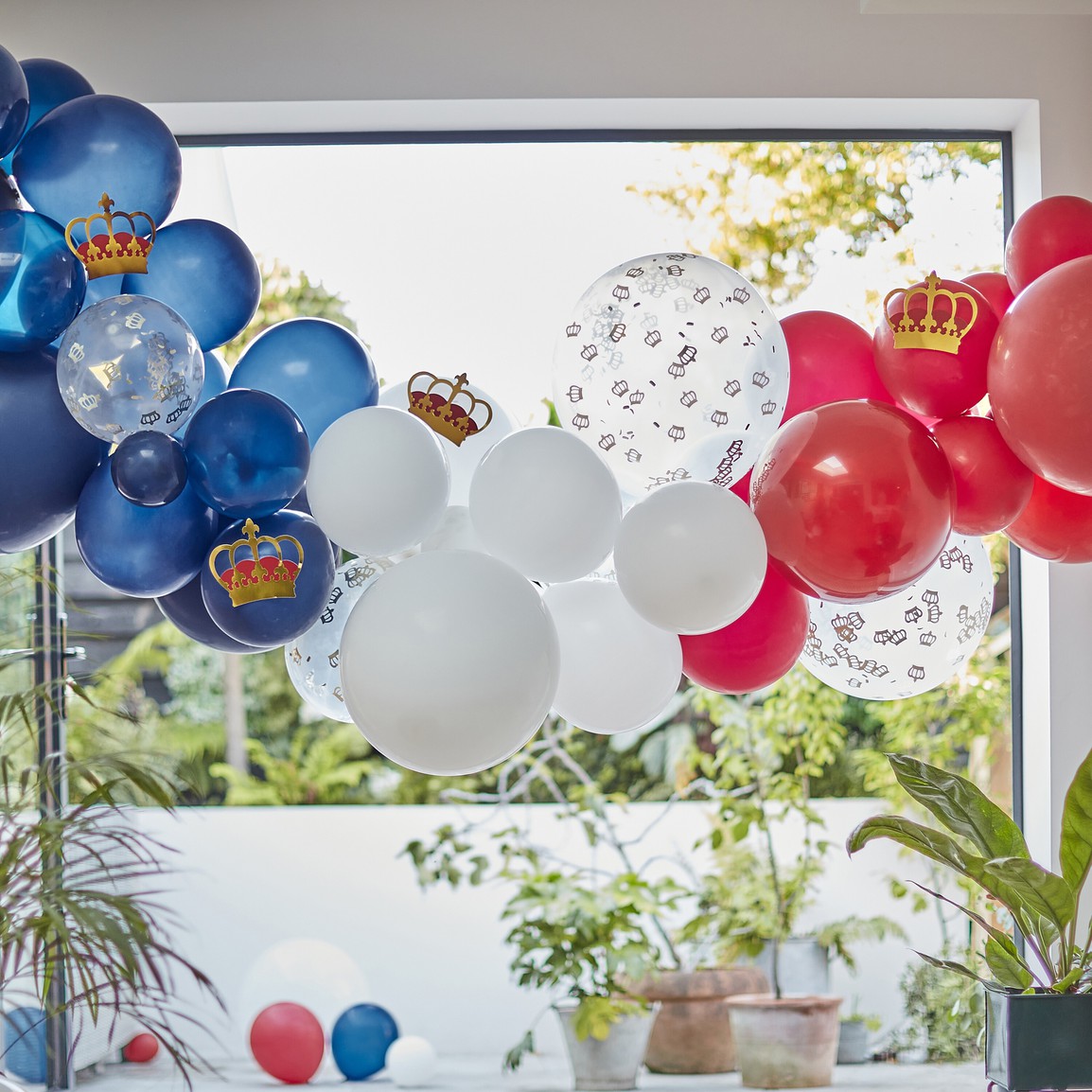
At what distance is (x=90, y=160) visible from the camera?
152cm

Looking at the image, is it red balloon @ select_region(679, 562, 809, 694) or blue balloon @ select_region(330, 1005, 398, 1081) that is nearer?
red balloon @ select_region(679, 562, 809, 694)

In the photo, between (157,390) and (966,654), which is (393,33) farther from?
(966,654)

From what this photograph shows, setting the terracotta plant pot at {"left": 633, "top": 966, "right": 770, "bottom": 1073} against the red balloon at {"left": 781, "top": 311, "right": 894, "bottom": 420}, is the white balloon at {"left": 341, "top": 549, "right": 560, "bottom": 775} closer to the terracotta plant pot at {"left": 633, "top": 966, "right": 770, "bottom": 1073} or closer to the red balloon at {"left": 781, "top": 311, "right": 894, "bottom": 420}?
the red balloon at {"left": 781, "top": 311, "right": 894, "bottom": 420}

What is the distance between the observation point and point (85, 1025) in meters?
3.37

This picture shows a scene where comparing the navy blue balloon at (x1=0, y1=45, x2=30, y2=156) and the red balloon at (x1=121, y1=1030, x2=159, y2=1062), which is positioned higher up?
the navy blue balloon at (x1=0, y1=45, x2=30, y2=156)

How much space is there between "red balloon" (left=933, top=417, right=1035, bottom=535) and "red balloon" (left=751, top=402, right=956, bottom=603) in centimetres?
8

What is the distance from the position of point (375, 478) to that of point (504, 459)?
0.53 feet

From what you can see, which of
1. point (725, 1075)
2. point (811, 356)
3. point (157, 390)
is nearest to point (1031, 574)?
point (811, 356)

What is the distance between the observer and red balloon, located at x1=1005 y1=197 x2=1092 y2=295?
159 centimetres

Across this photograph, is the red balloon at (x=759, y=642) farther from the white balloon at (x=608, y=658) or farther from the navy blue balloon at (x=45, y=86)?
the navy blue balloon at (x=45, y=86)

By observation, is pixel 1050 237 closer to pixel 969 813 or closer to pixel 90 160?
pixel 969 813

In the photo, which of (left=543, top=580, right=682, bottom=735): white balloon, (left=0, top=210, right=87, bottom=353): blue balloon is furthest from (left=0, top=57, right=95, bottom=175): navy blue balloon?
(left=543, top=580, right=682, bottom=735): white balloon

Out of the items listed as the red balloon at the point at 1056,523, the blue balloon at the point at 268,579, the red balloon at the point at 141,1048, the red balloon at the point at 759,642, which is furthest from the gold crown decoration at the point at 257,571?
the red balloon at the point at 141,1048

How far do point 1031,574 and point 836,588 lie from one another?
148 centimetres
